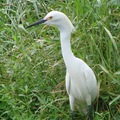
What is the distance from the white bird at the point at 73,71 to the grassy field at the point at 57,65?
6.1 inches

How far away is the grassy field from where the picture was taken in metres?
3.65

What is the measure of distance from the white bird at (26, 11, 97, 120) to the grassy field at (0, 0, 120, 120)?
156 millimetres

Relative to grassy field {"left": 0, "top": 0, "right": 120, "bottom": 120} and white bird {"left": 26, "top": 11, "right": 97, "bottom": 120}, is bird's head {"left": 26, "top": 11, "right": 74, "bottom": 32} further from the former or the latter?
grassy field {"left": 0, "top": 0, "right": 120, "bottom": 120}

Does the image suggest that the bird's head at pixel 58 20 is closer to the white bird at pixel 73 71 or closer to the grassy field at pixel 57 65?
the white bird at pixel 73 71

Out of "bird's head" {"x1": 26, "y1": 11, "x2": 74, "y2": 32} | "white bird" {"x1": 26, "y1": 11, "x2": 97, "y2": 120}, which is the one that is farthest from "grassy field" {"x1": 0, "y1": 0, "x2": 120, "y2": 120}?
"bird's head" {"x1": 26, "y1": 11, "x2": 74, "y2": 32}

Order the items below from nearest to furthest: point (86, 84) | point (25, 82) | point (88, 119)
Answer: point (86, 84) < point (88, 119) < point (25, 82)

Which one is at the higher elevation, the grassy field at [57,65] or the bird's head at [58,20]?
the bird's head at [58,20]

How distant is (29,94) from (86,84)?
580mm

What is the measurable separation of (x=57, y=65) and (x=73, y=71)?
0.49 metres

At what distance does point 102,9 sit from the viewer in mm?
3869

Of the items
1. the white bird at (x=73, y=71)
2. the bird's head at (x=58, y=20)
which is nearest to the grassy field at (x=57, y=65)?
the white bird at (x=73, y=71)

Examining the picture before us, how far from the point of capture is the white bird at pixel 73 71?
3328 millimetres

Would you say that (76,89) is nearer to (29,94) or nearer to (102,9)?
(29,94)

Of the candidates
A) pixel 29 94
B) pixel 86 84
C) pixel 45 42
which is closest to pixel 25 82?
pixel 29 94
